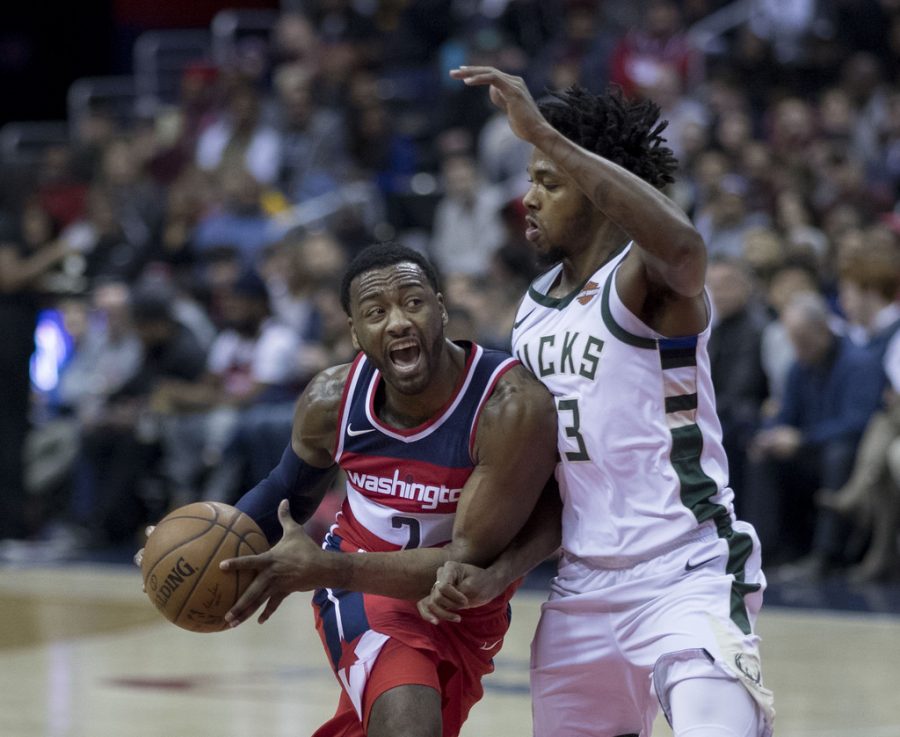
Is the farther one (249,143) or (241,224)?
(249,143)

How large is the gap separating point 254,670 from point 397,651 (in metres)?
3.87

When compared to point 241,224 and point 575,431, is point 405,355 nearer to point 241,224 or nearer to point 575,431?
point 575,431

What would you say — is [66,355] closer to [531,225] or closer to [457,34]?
[457,34]

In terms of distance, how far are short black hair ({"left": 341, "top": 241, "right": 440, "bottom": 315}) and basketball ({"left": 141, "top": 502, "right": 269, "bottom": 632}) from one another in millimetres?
650

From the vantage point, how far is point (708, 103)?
1448 centimetres

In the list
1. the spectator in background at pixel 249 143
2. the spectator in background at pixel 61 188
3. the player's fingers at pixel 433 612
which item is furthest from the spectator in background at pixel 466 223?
the player's fingers at pixel 433 612

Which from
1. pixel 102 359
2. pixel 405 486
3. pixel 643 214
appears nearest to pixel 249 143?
pixel 102 359

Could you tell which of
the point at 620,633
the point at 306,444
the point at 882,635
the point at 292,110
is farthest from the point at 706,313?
the point at 292,110

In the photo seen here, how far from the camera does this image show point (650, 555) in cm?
440

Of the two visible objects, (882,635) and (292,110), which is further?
(292,110)

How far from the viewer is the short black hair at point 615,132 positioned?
4.71 meters

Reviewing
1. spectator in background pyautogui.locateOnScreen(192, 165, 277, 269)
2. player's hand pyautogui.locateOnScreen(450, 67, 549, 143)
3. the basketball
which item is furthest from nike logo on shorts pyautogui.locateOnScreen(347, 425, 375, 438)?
spectator in background pyautogui.locateOnScreen(192, 165, 277, 269)

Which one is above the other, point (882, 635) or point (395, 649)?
point (395, 649)

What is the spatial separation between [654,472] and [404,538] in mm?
695
